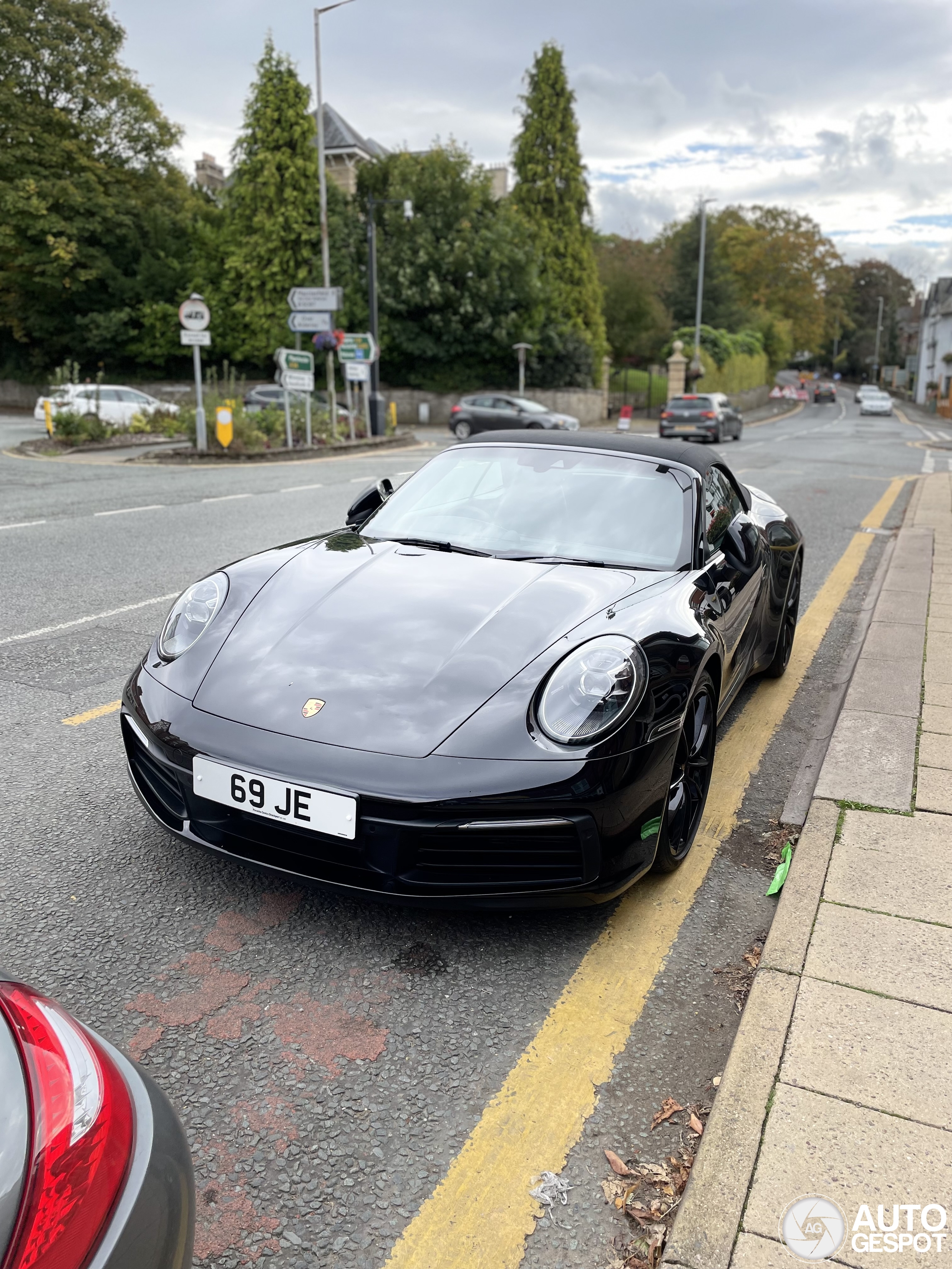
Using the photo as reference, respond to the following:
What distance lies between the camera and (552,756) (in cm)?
250

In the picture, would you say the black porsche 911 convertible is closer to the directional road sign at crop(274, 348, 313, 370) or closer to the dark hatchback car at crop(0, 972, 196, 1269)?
the dark hatchback car at crop(0, 972, 196, 1269)

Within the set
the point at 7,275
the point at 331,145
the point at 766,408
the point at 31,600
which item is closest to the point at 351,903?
the point at 31,600

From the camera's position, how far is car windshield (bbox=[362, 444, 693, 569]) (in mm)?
3582

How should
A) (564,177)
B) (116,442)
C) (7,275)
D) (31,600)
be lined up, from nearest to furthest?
(31,600), (116,442), (7,275), (564,177)

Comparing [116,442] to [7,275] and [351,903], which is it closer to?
[351,903]

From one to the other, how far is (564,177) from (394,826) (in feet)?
152

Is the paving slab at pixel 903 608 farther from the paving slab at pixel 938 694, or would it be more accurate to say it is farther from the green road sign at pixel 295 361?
the green road sign at pixel 295 361

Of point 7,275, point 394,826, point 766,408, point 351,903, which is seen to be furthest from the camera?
point 766,408

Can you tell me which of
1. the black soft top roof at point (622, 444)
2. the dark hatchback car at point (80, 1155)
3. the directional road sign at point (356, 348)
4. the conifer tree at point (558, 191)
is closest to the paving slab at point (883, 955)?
the dark hatchback car at point (80, 1155)

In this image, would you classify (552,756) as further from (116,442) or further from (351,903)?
(116,442)

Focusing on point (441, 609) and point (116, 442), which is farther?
point (116, 442)

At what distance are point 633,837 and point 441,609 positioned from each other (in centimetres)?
91

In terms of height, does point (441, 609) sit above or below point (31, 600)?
above

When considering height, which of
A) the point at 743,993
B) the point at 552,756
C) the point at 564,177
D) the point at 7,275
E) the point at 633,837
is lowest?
the point at 743,993
